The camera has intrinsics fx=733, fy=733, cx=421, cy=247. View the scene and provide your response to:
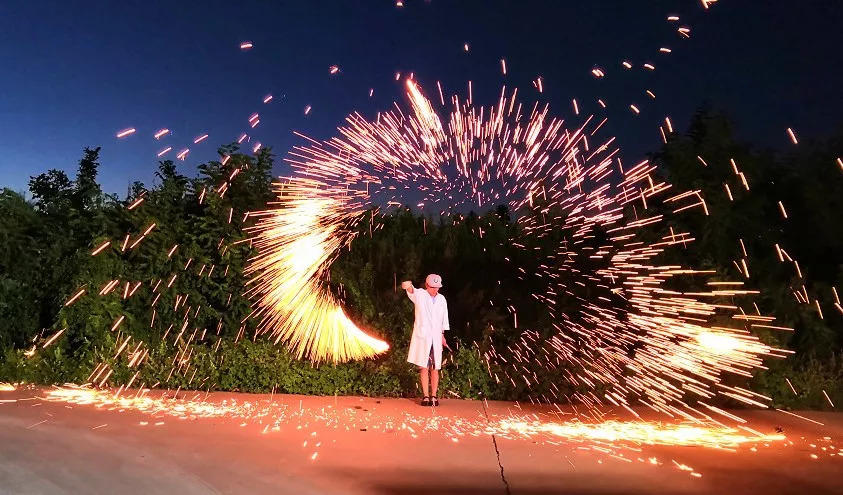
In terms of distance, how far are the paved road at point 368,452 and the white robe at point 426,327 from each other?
0.69m

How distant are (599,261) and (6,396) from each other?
8.14 m

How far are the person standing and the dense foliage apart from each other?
0.60 meters

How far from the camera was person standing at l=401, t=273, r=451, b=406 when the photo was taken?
30.4 feet

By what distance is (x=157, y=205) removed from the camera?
34.2 ft

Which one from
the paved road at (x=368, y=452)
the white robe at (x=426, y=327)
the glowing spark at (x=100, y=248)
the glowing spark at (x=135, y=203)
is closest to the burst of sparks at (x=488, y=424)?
the paved road at (x=368, y=452)

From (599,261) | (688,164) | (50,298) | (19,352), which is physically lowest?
(19,352)

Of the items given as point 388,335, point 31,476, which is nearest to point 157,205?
point 388,335

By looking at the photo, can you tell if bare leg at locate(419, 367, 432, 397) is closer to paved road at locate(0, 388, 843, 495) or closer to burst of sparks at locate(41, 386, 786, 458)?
paved road at locate(0, 388, 843, 495)

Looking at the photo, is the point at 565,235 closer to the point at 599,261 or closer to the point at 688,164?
the point at 599,261

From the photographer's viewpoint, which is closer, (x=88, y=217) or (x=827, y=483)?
(x=827, y=483)

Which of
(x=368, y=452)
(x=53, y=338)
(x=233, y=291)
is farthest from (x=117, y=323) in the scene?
(x=368, y=452)

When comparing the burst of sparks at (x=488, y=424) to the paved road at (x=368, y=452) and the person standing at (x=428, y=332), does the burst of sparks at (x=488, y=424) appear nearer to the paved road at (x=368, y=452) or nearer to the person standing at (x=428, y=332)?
the paved road at (x=368, y=452)

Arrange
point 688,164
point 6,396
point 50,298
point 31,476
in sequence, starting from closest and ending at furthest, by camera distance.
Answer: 1. point 31,476
2. point 6,396
3. point 50,298
4. point 688,164

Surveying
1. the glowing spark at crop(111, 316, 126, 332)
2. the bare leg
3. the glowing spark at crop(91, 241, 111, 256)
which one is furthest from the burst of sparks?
the glowing spark at crop(91, 241, 111, 256)
